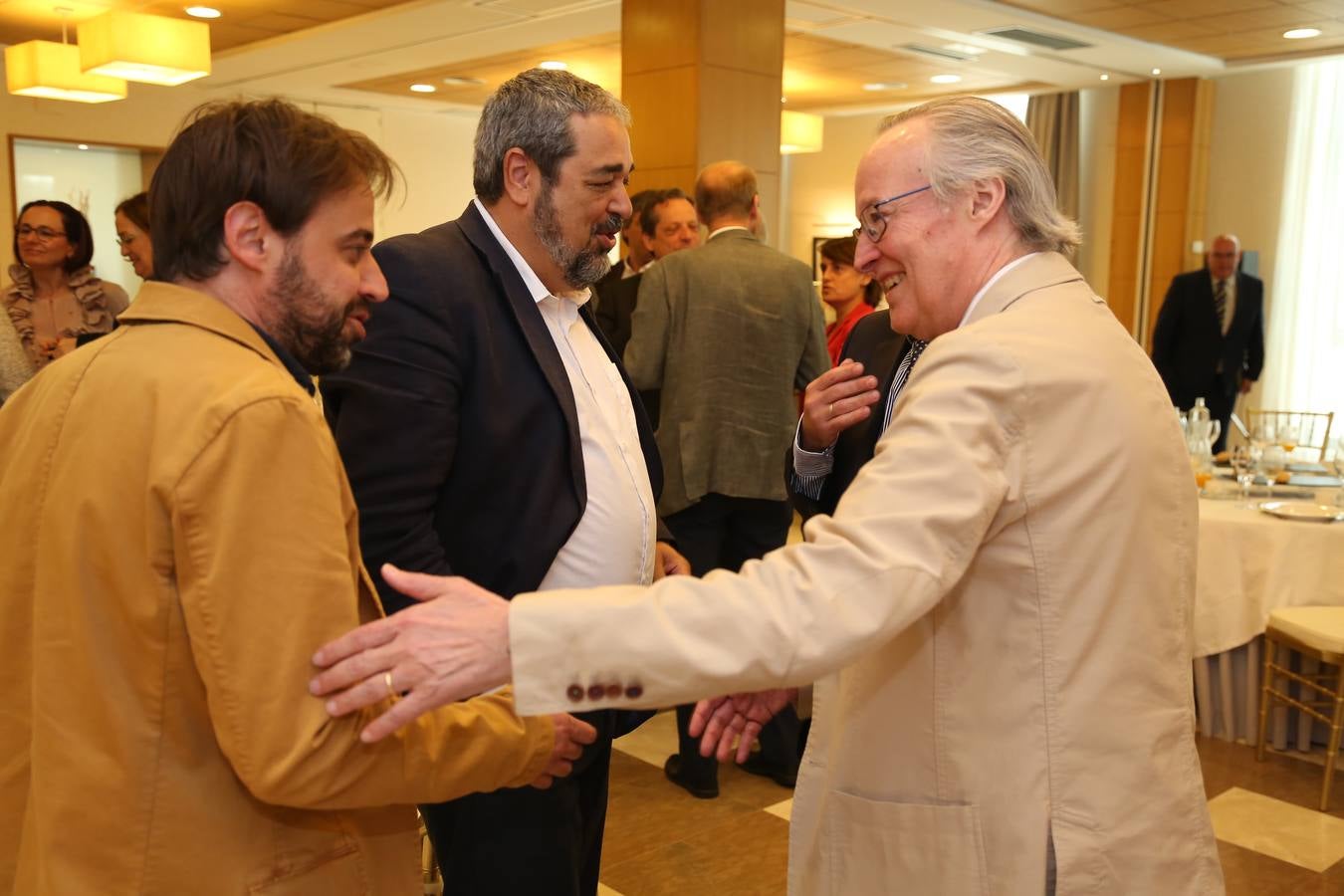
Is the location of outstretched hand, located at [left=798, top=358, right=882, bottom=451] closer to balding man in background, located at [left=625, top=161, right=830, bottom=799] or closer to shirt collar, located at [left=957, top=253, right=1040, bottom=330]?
shirt collar, located at [left=957, top=253, right=1040, bottom=330]

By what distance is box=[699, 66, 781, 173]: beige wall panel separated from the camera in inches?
245

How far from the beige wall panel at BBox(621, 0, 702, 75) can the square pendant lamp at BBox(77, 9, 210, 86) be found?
2828 mm

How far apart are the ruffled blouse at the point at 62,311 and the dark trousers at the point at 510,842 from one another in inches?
135

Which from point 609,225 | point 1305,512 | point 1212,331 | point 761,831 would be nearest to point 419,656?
point 609,225

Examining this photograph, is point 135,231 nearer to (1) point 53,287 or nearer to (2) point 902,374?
(1) point 53,287

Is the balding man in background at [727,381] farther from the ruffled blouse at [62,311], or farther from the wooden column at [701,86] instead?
the wooden column at [701,86]

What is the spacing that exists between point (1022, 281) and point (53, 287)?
14.1ft

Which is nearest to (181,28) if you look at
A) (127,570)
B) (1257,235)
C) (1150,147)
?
(127,570)

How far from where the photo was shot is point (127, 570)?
1.09 metres

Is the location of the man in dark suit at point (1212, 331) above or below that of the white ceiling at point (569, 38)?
below

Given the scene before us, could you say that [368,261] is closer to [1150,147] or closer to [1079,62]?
[1079,62]

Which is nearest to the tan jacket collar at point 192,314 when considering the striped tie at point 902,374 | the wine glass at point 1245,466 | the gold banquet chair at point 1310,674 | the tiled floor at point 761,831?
the striped tie at point 902,374

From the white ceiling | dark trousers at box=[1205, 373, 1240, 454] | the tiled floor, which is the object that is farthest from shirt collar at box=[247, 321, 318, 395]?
dark trousers at box=[1205, 373, 1240, 454]

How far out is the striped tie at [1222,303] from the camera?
8.41 meters
